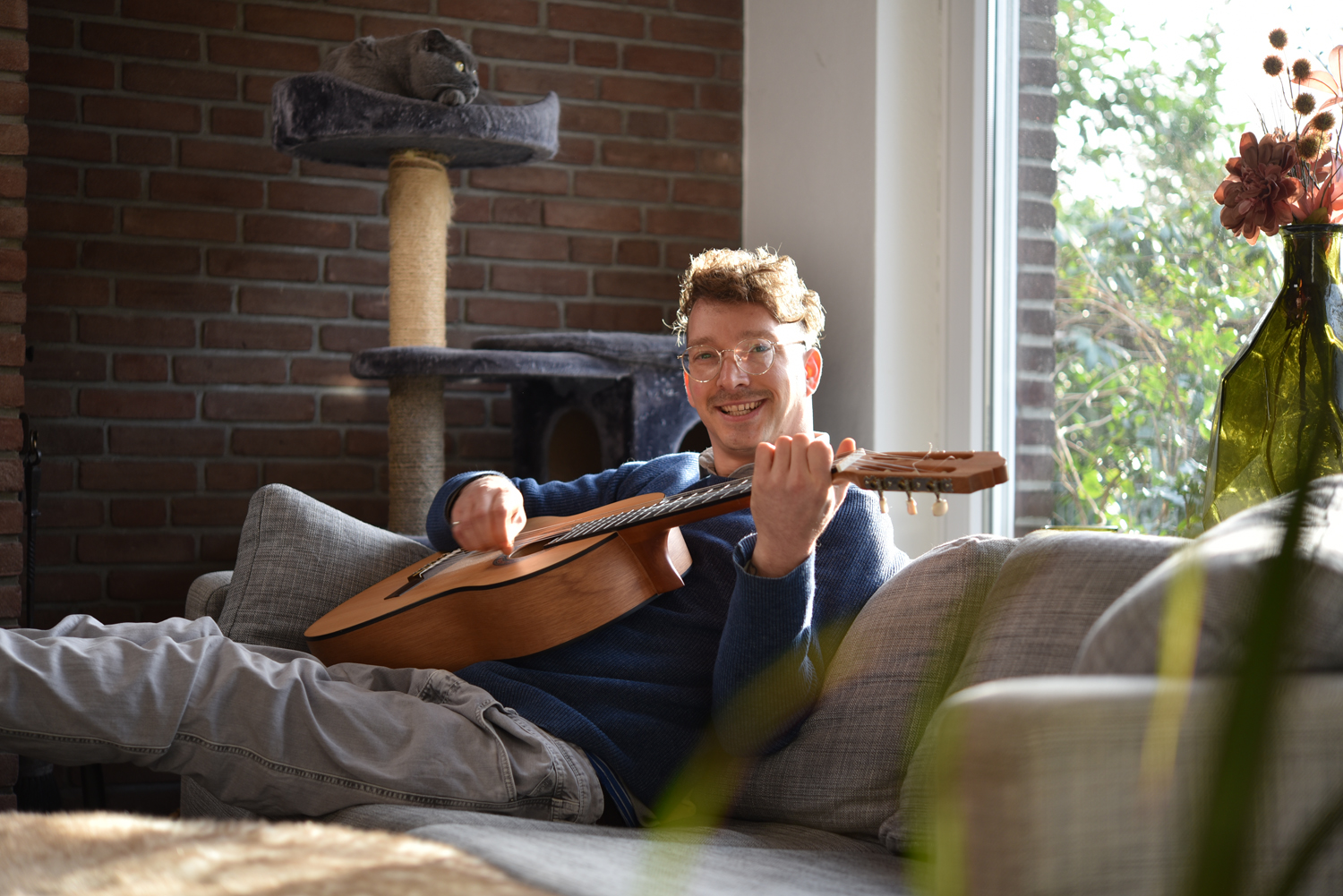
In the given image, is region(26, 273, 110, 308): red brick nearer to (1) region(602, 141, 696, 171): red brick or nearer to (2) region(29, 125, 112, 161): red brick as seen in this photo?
(2) region(29, 125, 112, 161): red brick

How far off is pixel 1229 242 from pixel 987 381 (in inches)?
25.5

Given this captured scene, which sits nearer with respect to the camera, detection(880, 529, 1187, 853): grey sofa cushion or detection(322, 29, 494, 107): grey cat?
detection(880, 529, 1187, 853): grey sofa cushion

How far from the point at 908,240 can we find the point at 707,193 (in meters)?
0.86

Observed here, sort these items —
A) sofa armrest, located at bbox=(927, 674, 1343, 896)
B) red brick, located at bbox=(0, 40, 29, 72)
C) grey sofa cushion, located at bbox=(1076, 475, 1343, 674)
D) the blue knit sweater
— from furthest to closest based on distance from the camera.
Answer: red brick, located at bbox=(0, 40, 29, 72) < the blue knit sweater < grey sofa cushion, located at bbox=(1076, 475, 1343, 674) < sofa armrest, located at bbox=(927, 674, 1343, 896)

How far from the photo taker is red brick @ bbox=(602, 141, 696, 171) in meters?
3.20

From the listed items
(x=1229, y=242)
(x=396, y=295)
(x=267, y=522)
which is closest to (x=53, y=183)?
(x=396, y=295)

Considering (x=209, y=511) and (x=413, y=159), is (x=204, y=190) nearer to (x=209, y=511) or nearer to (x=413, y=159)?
(x=413, y=159)

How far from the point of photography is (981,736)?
0.65 metres

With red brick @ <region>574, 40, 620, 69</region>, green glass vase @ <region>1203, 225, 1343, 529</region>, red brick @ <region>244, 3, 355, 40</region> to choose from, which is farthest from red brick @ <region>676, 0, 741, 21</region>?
green glass vase @ <region>1203, 225, 1343, 529</region>

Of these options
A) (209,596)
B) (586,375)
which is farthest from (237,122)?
(209,596)

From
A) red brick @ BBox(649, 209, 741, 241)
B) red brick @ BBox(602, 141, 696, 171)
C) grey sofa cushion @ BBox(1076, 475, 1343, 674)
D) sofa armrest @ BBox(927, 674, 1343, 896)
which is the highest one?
red brick @ BBox(602, 141, 696, 171)

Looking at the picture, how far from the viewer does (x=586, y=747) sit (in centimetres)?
143

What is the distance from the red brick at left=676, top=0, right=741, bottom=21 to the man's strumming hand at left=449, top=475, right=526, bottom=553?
77.2 inches

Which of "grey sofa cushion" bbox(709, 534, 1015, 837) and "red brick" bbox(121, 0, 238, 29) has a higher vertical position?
"red brick" bbox(121, 0, 238, 29)
